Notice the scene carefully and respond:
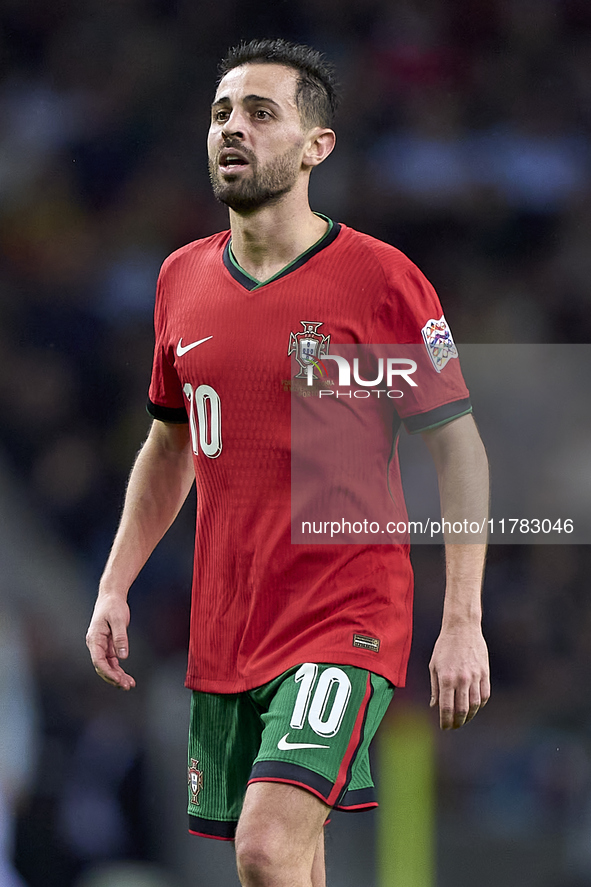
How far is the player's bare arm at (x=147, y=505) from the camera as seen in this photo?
243 centimetres

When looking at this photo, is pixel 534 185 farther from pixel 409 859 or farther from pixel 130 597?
pixel 409 859

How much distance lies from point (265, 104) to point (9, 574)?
185 centimetres

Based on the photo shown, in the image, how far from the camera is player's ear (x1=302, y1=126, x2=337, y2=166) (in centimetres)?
234

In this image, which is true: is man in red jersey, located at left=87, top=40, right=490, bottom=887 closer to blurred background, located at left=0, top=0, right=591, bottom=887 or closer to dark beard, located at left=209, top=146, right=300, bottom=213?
dark beard, located at left=209, top=146, right=300, bottom=213

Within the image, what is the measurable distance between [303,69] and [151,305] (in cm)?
146

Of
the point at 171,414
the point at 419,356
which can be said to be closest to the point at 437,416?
the point at 419,356

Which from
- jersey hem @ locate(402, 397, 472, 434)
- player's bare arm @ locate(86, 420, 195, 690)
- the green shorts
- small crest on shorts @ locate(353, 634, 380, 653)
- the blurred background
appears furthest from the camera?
the blurred background

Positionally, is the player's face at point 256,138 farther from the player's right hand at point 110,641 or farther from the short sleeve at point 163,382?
the player's right hand at point 110,641

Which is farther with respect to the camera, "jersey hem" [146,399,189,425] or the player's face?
"jersey hem" [146,399,189,425]

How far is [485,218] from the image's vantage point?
137 inches

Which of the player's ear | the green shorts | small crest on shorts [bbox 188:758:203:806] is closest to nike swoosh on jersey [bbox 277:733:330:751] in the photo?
the green shorts

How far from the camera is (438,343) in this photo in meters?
2.21

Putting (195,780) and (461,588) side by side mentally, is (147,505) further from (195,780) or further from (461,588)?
(461,588)

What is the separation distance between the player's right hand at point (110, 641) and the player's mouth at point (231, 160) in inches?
37.8
